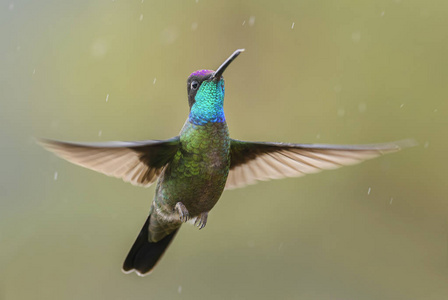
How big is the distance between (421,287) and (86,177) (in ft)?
8.18

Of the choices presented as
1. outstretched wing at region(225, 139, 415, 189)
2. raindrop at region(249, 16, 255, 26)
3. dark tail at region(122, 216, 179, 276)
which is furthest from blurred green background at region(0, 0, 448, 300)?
outstretched wing at region(225, 139, 415, 189)

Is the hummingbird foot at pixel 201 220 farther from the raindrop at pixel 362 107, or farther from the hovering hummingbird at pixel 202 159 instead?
the raindrop at pixel 362 107

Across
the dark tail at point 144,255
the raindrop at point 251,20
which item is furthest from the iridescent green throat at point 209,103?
the raindrop at point 251,20

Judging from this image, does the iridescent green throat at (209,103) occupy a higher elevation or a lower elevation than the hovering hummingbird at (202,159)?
higher

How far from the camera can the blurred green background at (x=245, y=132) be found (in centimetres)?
406

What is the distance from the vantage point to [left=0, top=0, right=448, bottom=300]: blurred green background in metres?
4.06

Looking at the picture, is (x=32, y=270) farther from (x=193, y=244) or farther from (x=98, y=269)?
(x=193, y=244)

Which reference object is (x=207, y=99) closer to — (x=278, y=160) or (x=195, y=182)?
(x=195, y=182)

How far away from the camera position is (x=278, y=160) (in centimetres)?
194

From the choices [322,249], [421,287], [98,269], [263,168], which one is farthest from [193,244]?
[263,168]

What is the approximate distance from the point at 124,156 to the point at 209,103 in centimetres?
27

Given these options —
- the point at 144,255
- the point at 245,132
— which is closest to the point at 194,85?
the point at 144,255

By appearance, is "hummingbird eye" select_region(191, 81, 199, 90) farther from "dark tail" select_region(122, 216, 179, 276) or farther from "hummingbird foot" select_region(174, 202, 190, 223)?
"dark tail" select_region(122, 216, 179, 276)

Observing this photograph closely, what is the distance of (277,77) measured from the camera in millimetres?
4258
